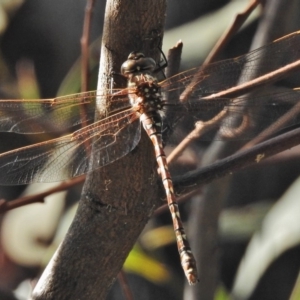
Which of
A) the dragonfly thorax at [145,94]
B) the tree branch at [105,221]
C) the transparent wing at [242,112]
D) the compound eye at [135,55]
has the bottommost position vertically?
the tree branch at [105,221]

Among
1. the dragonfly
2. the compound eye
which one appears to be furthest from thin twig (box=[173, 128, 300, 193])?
the compound eye

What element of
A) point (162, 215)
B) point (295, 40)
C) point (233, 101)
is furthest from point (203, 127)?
point (162, 215)

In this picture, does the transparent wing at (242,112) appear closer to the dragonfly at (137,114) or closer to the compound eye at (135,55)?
the dragonfly at (137,114)

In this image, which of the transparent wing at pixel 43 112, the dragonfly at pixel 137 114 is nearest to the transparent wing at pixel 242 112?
the dragonfly at pixel 137 114

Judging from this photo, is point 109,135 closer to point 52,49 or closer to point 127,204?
point 127,204

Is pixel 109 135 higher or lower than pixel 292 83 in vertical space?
lower

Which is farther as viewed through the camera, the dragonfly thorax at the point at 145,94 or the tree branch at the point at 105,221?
the dragonfly thorax at the point at 145,94

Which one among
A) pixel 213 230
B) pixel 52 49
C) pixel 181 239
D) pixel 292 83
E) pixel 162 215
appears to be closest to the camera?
pixel 181 239

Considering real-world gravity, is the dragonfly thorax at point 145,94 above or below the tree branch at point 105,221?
above
